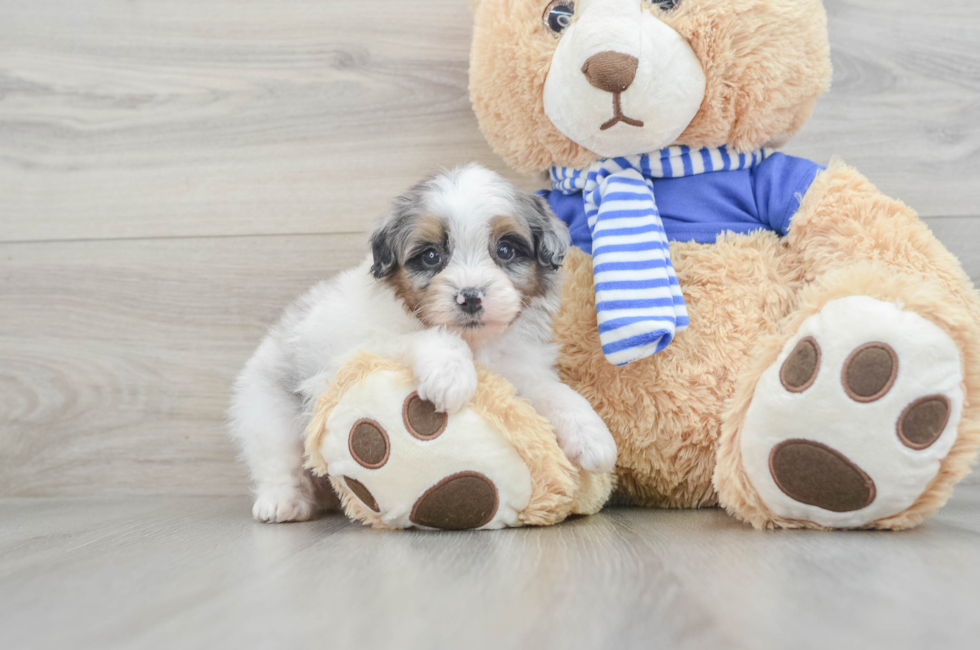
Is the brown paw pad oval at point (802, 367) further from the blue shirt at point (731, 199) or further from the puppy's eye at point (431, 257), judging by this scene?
the puppy's eye at point (431, 257)

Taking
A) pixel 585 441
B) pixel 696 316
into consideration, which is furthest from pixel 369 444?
pixel 696 316

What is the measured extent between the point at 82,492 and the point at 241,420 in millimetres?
803

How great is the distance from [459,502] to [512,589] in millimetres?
345

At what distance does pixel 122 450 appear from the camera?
2.06 m

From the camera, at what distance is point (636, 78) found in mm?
1366

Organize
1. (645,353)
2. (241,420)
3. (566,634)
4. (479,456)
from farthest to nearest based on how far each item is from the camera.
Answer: (241,420)
(645,353)
(479,456)
(566,634)

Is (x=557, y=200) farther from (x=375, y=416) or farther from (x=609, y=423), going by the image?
(x=375, y=416)

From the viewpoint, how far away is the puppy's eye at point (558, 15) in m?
1.47

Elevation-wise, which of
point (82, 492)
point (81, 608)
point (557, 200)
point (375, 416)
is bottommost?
point (82, 492)

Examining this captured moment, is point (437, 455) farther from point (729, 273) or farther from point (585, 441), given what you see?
point (729, 273)

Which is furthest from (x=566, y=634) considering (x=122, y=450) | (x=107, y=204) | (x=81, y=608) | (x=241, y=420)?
(x=107, y=204)

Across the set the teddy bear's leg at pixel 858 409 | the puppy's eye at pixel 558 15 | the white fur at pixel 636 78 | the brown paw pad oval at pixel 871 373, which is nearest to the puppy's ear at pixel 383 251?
the white fur at pixel 636 78

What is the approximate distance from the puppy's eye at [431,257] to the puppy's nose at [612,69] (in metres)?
0.46

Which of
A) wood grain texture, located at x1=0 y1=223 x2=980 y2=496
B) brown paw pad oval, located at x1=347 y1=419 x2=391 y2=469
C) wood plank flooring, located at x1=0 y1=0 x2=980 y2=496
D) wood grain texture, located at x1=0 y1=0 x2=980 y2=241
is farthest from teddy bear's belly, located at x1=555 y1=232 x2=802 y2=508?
wood grain texture, located at x1=0 y1=223 x2=980 y2=496
